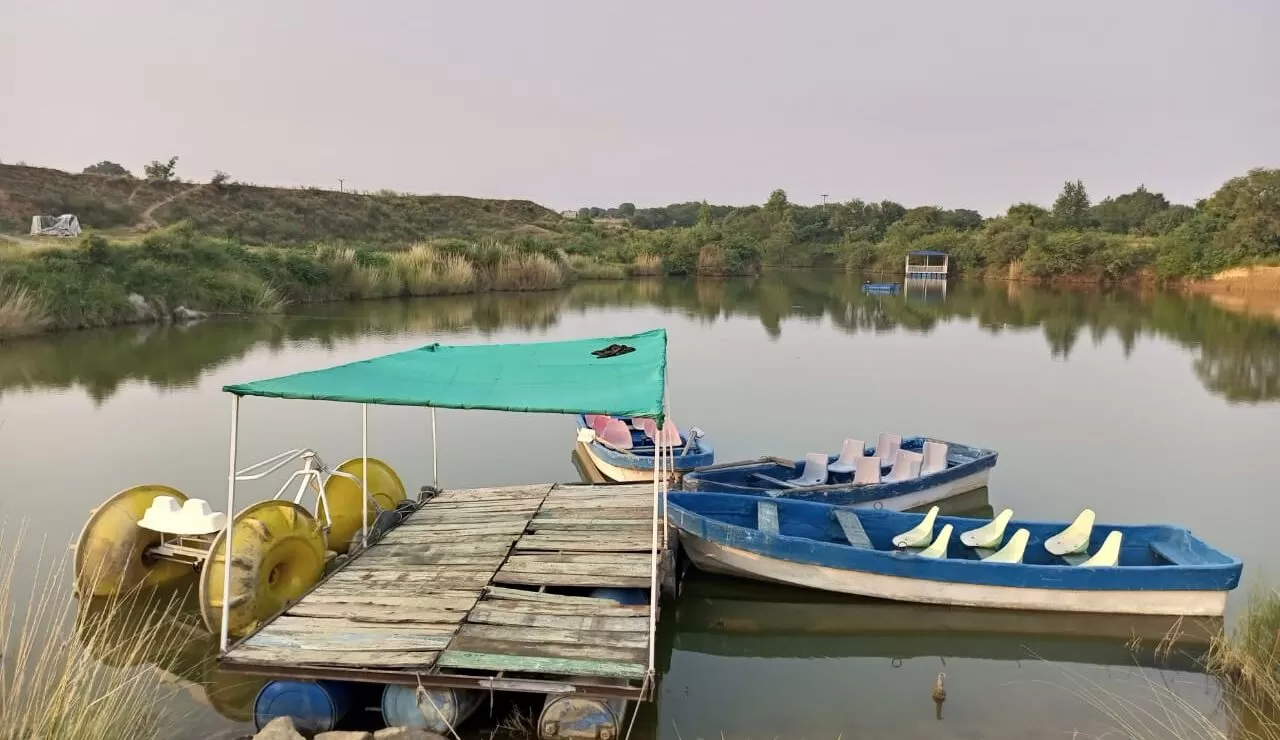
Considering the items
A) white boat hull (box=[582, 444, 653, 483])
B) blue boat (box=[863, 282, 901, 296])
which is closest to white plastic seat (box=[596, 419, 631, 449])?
white boat hull (box=[582, 444, 653, 483])

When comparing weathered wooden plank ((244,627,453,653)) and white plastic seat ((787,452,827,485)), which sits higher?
white plastic seat ((787,452,827,485))

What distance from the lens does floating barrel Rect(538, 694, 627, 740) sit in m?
4.64

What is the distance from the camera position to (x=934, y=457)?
963 cm

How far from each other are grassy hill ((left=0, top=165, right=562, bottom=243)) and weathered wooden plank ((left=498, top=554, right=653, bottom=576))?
37.1 m

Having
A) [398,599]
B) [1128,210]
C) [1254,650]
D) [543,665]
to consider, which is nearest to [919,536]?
[1254,650]

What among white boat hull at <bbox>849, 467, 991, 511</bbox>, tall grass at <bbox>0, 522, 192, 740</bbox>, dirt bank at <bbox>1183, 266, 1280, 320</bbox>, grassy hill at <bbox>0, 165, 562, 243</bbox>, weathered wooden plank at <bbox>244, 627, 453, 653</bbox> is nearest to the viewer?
tall grass at <bbox>0, 522, 192, 740</bbox>

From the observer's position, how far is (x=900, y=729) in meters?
5.22

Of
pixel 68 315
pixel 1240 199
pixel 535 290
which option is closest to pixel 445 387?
pixel 68 315

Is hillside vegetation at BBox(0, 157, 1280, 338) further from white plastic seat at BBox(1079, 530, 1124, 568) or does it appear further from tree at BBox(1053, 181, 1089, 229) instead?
white plastic seat at BBox(1079, 530, 1124, 568)

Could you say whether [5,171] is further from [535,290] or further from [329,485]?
[329,485]

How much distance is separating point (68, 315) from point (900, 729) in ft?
70.8

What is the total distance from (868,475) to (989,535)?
6.80 ft

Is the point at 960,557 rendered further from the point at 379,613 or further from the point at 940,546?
the point at 379,613

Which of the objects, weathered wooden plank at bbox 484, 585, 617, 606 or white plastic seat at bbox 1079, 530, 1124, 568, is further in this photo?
white plastic seat at bbox 1079, 530, 1124, 568
